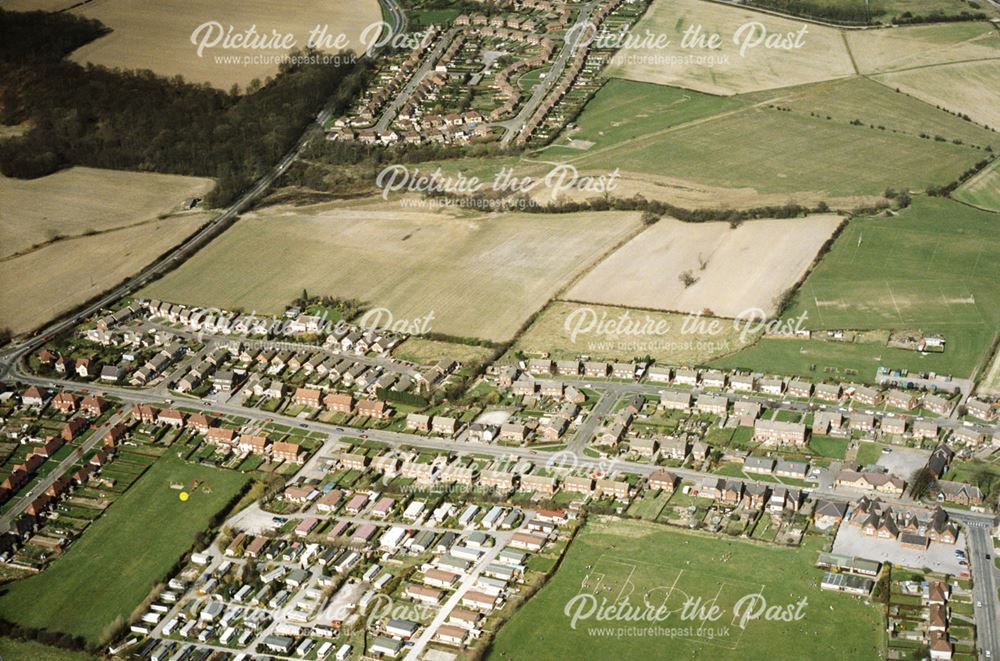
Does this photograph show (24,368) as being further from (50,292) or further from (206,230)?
(206,230)

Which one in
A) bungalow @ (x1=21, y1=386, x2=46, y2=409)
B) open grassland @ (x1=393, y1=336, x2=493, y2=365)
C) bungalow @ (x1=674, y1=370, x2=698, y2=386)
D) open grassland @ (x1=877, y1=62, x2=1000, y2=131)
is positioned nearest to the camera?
bungalow @ (x1=674, y1=370, x2=698, y2=386)

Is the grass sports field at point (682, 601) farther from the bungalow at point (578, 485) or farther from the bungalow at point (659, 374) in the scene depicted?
the bungalow at point (659, 374)

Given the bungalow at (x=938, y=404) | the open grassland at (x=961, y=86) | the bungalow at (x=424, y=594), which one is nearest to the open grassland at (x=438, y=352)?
the bungalow at (x=424, y=594)

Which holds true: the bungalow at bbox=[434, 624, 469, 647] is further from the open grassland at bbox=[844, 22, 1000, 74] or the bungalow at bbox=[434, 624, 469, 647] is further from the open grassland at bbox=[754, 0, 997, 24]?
the open grassland at bbox=[754, 0, 997, 24]

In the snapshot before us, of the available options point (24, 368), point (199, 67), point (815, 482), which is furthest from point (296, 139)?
point (815, 482)

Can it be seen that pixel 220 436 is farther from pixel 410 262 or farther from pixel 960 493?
pixel 960 493

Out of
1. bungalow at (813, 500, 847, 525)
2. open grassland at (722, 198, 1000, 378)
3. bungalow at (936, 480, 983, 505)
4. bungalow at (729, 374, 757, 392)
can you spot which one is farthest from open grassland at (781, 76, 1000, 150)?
bungalow at (813, 500, 847, 525)
